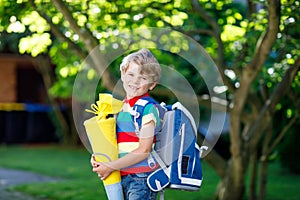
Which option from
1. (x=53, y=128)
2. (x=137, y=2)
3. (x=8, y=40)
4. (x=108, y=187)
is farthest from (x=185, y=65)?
(x=108, y=187)

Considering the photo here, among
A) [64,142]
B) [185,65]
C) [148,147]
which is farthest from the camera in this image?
[64,142]

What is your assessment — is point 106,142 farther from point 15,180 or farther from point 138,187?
point 15,180

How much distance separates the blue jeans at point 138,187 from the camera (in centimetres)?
452

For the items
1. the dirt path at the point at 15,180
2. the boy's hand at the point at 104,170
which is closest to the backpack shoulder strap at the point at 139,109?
the boy's hand at the point at 104,170

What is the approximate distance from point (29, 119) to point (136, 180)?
19435 mm

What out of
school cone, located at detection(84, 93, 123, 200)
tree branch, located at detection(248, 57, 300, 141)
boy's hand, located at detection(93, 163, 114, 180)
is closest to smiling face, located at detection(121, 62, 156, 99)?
school cone, located at detection(84, 93, 123, 200)

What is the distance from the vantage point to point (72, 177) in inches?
548

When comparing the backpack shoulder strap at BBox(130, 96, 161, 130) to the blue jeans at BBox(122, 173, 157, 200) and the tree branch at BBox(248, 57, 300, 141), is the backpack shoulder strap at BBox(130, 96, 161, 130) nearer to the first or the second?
the blue jeans at BBox(122, 173, 157, 200)

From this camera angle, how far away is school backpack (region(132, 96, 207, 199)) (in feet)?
14.6

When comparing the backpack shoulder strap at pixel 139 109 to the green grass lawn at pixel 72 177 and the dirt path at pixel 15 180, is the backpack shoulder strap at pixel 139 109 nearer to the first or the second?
the green grass lawn at pixel 72 177

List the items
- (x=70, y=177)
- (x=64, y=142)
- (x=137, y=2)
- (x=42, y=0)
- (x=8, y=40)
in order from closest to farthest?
(x=42, y=0)
(x=137, y=2)
(x=70, y=177)
(x=8, y=40)
(x=64, y=142)

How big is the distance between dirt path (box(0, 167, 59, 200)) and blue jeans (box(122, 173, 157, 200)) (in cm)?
623

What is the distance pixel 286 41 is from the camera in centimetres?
877

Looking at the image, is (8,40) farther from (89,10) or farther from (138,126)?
(138,126)
